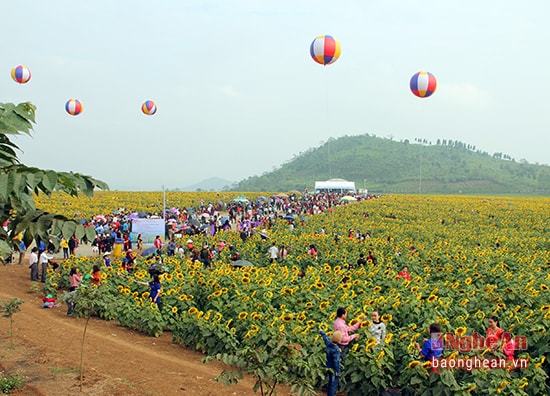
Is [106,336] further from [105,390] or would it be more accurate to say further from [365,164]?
[365,164]

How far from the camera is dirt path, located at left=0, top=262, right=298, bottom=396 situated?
29.0 ft

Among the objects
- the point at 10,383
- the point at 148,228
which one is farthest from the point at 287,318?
the point at 148,228

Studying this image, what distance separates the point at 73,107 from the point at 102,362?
2400cm

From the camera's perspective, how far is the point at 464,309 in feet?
36.0

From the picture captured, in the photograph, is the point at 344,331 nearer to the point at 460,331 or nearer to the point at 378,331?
the point at 378,331

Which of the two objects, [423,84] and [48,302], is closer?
[48,302]

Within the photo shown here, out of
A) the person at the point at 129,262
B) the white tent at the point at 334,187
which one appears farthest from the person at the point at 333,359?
the white tent at the point at 334,187

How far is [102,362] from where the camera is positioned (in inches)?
402

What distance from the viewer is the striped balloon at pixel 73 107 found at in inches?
1220

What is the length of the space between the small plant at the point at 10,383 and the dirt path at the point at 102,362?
153 millimetres

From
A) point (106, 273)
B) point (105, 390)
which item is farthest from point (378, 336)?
point (106, 273)

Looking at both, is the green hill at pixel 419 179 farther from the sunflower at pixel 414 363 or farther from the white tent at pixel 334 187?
the sunflower at pixel 414 363

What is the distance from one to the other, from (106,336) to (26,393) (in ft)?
13.8

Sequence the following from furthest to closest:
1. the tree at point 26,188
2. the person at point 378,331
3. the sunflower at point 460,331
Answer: the person at point 378,331 < the sunflower at point 460,331 < the tree at point 26,188
